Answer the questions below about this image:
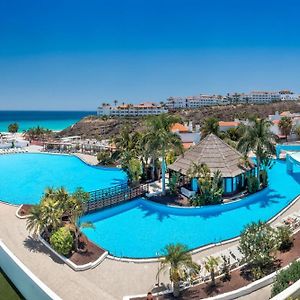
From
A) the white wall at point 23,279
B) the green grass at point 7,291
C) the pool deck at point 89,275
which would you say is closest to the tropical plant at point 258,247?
the pool deck at point 89,275

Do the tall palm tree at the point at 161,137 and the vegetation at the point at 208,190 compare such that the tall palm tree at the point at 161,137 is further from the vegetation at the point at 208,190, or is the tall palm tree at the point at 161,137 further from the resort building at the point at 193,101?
the resort building at the point at 193,101

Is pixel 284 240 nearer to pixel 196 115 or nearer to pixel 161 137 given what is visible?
pixel 161 137

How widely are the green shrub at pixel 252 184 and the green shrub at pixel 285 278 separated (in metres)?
15.2

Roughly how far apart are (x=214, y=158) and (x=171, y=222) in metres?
8.09

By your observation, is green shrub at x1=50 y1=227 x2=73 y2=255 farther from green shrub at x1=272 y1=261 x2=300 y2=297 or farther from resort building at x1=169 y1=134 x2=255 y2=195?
resort building at x1=169 y1=134 x2=255 y2=195

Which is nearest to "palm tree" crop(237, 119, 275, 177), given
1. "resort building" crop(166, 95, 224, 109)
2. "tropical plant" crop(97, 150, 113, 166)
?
"tropical plant" crop(97, 150, 113, 166)

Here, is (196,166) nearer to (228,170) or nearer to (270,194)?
(228,170)

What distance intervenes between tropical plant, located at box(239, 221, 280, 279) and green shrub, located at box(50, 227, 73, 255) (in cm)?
847

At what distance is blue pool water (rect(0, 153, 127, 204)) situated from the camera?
1179 inches

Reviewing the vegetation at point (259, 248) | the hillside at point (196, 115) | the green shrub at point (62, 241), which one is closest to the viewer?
the vegetation at point (259, 248)

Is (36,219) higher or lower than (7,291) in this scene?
higher

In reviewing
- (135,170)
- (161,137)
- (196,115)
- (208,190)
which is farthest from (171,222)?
(196,115)

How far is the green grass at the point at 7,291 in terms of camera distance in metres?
13.8

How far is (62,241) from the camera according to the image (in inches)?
638
